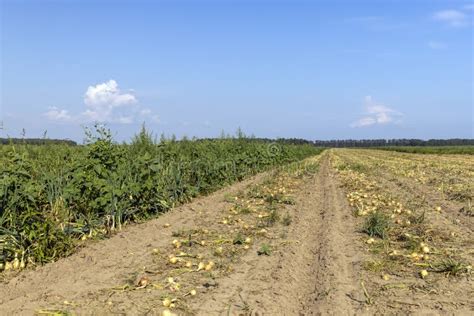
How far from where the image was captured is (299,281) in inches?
199

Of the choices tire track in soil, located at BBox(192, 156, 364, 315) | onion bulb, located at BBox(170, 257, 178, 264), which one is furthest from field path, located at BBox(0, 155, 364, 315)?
onion bulb, located at BBox(170, 257, 178, 264)

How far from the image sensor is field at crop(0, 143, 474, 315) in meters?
4.43

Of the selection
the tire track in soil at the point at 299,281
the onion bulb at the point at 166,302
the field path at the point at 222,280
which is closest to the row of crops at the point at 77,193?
the field path at the point at 222,280

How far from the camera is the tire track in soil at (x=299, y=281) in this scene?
14.0 ft

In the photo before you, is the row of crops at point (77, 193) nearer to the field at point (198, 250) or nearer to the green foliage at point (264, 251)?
the field at point (198, 250)

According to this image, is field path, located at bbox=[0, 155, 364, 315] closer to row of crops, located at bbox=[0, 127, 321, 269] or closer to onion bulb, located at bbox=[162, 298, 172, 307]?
onion bulb, located at bbox=[162, 298, 172, 307]

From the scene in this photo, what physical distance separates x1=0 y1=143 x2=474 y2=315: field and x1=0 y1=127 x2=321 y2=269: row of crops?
0.9 inches

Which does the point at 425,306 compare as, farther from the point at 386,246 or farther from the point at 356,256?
the point at 386,246

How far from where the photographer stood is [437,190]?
13312mm

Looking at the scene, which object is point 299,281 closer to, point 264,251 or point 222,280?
point 222,280

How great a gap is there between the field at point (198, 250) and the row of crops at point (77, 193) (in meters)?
0.02

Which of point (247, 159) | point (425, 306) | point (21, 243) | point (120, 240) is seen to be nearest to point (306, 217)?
point (120, 240)

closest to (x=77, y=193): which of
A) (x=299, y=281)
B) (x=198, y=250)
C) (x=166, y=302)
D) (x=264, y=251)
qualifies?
(x=198, y=250)

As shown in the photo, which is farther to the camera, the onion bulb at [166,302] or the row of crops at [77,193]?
the row of crops at [77,193]
